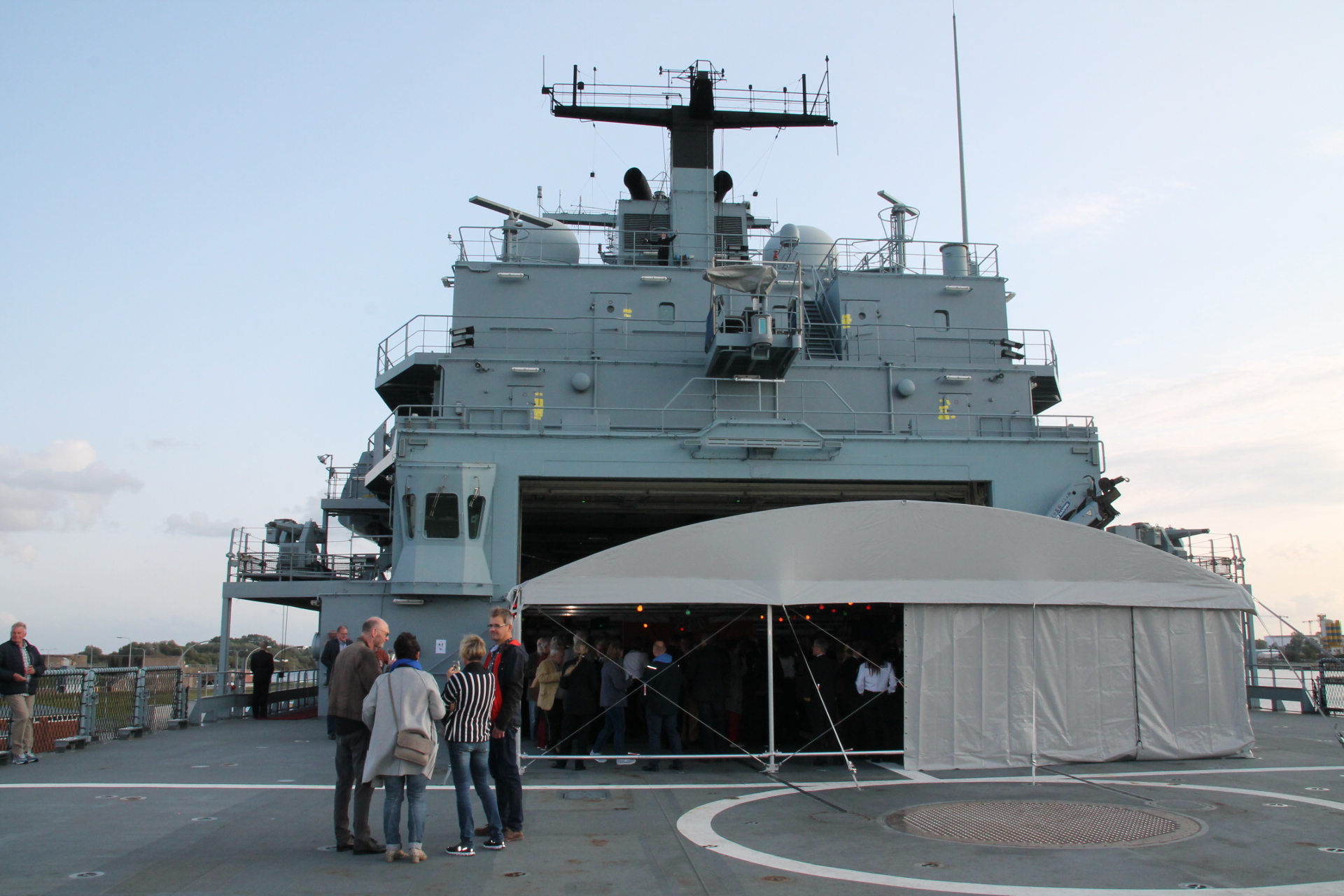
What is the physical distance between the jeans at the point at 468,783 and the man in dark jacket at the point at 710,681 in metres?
5.28

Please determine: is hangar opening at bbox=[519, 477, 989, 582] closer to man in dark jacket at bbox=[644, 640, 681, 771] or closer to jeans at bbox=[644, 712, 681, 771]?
man in dark jacket at bbox=[644, 640, 681, 771]

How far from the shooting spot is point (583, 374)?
21.3 meters

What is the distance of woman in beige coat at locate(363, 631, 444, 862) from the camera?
697cm

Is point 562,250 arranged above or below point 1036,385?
above

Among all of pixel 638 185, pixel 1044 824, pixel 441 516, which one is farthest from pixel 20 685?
pixel 638 185

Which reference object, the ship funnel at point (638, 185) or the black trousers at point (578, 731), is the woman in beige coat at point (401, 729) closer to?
the black trousers at point (578, 731)

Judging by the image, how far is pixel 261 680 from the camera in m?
21.9

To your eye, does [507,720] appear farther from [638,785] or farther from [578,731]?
[578,731]

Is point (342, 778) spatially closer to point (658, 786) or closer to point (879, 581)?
point (658, 786)

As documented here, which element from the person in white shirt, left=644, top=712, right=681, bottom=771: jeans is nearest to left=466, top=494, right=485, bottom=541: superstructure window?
left=644, top=712, right=681, bottom=771: jeans

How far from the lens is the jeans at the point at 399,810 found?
23.5 ft

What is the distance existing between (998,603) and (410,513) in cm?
1105

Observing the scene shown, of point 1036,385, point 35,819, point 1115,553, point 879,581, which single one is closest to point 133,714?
point 35,819

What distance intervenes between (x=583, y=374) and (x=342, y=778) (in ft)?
47.1
